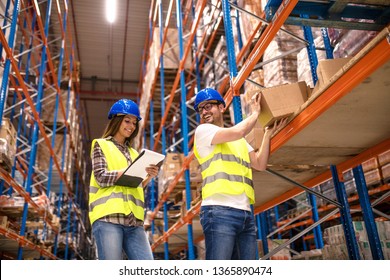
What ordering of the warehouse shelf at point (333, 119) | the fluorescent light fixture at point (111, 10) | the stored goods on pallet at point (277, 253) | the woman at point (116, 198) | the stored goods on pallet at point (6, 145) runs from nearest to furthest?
the warehouse shelf at point (333, 119) → the woman at point (116, 198) → the stored goods on pallet at point (6, 145) → the stored goods on pallet at point (277, 253) → the fluorescent light fixture at point (111, 10)

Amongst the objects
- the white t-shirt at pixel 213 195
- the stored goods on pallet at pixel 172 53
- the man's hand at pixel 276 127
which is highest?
the stored goods on pallet at pixel 172 53

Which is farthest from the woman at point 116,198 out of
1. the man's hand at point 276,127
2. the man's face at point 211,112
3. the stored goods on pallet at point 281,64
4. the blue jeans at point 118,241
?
the stored goods on pallet at point 281,64

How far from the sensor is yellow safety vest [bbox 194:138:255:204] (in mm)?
2414

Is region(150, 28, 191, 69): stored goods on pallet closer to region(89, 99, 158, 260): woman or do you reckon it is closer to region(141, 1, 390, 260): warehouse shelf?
region(141, 1, 390, 260): warehouse shelf

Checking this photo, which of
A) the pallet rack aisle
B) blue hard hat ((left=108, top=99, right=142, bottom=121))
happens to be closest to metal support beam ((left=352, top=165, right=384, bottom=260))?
blue hard hat ((left=108, top=99, right=142, bottom=121))

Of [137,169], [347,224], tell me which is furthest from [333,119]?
[347,224]

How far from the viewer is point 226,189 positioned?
2385mm

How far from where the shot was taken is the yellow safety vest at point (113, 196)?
2414mm

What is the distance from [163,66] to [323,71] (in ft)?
23.1

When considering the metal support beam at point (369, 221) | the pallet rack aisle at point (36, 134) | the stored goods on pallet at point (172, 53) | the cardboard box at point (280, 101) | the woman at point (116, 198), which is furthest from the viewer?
the stored goods on pallet at point (172, 53)

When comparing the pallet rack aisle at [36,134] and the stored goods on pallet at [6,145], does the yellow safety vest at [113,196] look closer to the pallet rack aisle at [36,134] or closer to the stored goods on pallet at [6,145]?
the pallet rack aisle at [36,134]

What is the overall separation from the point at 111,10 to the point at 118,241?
472 inches

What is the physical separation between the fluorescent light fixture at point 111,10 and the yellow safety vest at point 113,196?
11159 mm

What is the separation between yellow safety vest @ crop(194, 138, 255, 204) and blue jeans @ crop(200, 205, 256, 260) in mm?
122
